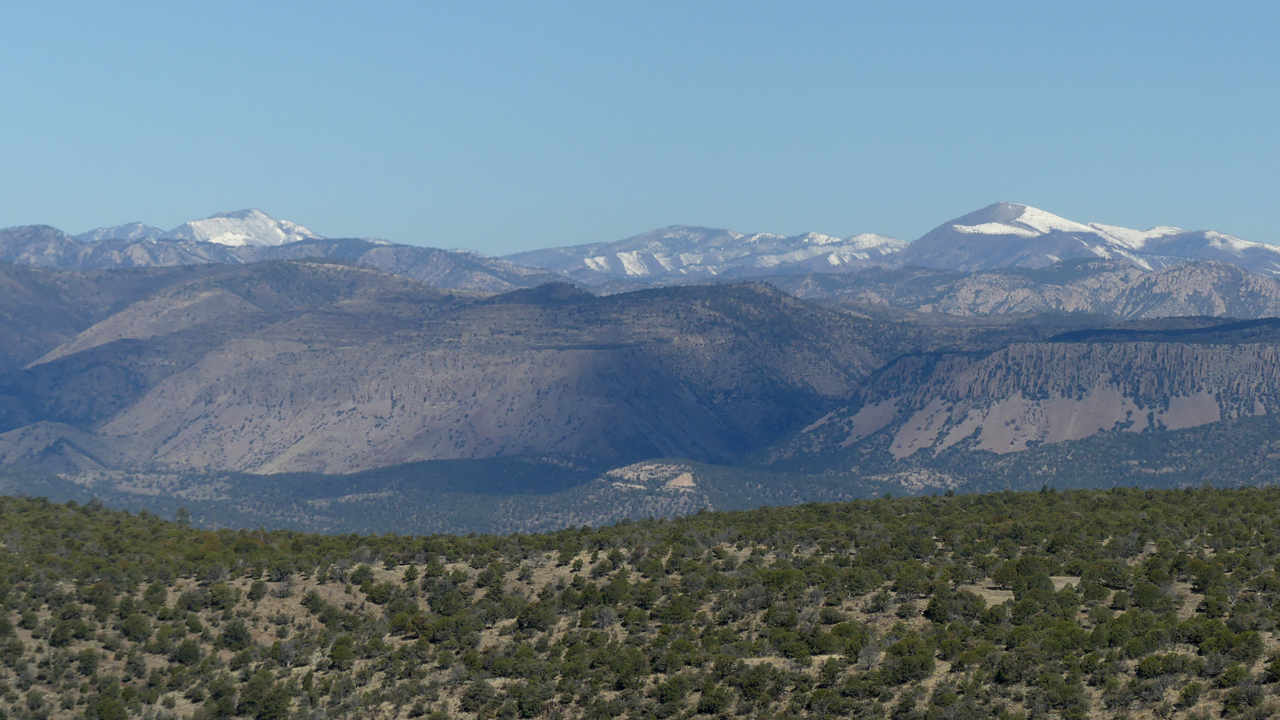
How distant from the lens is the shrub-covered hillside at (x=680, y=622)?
10050cm

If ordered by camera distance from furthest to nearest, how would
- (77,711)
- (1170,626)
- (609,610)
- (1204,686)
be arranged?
(609,610) → (77,711) → (1170,626) → (1204,686)

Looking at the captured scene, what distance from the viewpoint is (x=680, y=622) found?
120188 millimetres

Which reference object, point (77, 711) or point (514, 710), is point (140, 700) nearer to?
point (77, 711)

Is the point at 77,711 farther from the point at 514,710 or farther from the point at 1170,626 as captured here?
the point at 1170,626

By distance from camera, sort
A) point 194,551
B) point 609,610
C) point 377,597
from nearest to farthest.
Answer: point 609,610, point 377,597, point 194,551

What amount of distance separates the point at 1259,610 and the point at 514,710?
5313 centimetres

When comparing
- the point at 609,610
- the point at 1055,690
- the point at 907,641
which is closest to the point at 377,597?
the point at 609,610

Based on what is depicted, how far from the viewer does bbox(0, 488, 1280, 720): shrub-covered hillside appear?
10050cm

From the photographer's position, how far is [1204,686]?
307 feet

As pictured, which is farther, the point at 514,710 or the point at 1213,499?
the point at 1213,499

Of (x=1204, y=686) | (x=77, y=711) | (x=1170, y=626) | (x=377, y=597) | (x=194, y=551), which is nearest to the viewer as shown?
(x=1204, y=686)

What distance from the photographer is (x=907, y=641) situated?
106812mm

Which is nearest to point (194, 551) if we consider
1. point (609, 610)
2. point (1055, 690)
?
point (609, 610)

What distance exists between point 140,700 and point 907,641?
5787 centimetres
